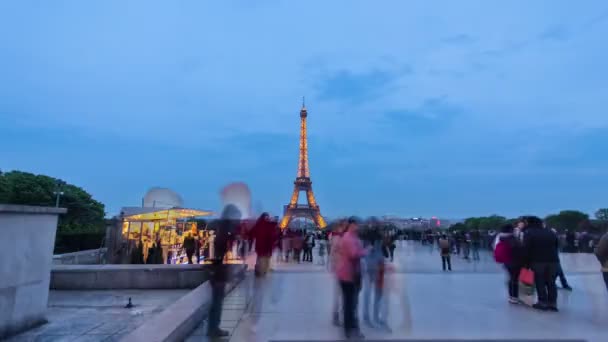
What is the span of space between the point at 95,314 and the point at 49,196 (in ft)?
144

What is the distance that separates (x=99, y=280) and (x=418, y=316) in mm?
8485

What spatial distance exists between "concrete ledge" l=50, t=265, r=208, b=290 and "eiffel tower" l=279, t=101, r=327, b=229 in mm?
48965

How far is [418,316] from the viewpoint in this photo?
6.87 metres

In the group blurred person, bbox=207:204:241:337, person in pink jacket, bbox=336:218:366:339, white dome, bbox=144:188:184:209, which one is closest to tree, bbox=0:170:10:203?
white dome, bbox=144:188:184:209

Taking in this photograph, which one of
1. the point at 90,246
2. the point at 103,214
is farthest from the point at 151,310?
the point at 103,214

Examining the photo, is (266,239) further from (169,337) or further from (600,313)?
(600,313)

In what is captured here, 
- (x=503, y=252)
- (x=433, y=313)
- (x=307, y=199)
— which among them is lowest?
(x=433, y=313)

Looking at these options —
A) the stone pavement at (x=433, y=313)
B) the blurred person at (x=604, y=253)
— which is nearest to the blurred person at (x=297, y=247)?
the stone pavement at (x=433, y=313)

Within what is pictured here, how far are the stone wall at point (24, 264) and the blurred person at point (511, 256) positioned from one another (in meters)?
8.77

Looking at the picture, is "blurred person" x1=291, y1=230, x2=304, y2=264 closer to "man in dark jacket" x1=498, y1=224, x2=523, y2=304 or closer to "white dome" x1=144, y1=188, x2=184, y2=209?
"man in dark jacket" x1=498, y1=224, x2=523, y2=304

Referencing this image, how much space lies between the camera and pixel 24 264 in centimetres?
668

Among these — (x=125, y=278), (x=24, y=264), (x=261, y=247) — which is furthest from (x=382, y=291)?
(x=125, y=278)

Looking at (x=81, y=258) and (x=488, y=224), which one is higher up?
(x=488, y=224)

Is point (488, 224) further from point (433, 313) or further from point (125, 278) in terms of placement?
point (125, 278)
